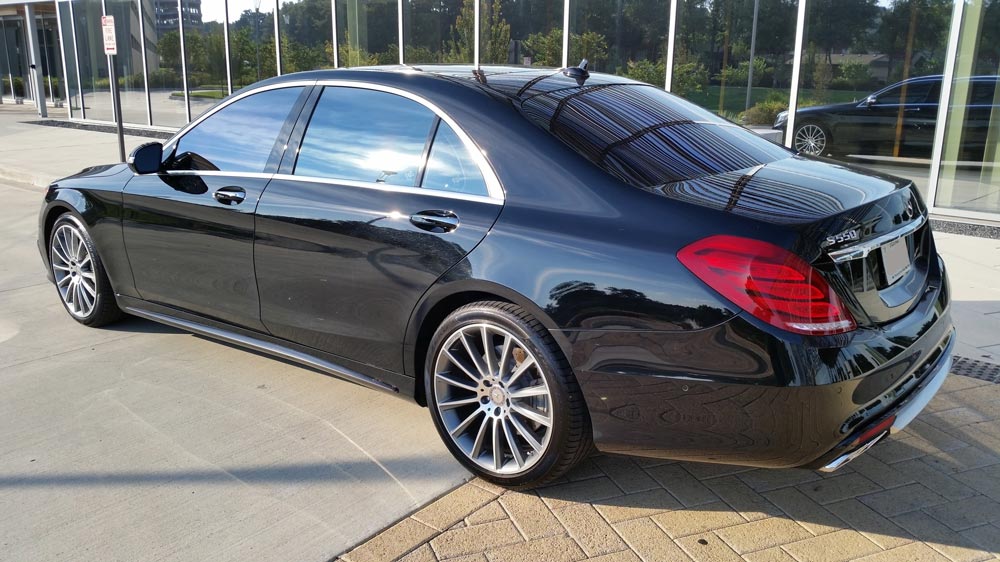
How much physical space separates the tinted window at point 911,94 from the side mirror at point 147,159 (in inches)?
285

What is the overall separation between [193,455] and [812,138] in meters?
7.69

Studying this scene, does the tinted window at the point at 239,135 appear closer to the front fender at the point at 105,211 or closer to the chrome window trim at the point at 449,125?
the chrome window trim at the point at 449,125

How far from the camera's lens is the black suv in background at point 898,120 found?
326 inches

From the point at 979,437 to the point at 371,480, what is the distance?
8.69ft

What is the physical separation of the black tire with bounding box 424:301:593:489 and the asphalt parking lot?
10.7 inches

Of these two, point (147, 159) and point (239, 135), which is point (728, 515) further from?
point (147, 159)

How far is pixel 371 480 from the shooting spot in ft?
11.1

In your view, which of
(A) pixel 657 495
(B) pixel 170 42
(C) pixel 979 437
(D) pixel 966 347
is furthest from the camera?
(B) pixel 170 42

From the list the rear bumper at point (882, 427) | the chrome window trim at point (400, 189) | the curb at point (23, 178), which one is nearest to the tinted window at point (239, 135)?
the chrome window trim at point (400, 189)

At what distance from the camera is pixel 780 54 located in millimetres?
9305

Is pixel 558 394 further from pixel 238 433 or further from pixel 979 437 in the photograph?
pixel 979 437

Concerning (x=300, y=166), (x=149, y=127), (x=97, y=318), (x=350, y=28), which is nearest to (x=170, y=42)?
(x=149, y=127)

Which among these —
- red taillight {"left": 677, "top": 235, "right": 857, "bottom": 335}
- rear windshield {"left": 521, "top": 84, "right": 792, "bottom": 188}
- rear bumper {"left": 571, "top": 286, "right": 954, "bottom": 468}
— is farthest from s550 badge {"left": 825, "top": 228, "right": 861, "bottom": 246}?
rear windshield {"left": 521, "top": 84, "right": 792, "bottom": 188}

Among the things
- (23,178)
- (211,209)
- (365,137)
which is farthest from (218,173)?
(23,178)
